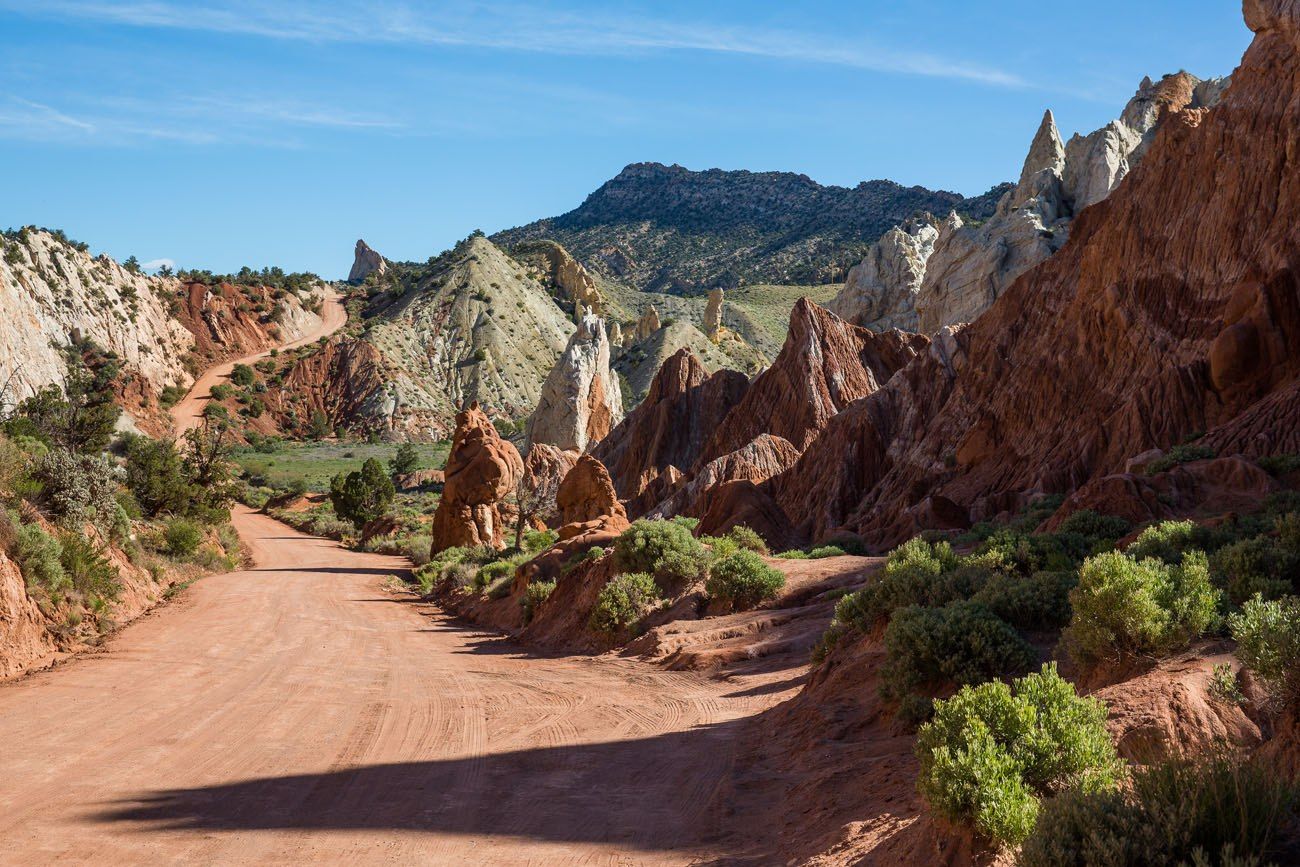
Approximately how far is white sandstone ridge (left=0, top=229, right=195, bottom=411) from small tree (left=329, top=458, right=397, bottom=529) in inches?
874

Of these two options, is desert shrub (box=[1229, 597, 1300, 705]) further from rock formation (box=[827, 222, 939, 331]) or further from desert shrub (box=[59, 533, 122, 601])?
rock formation (box=[827, 222, 939, 331])

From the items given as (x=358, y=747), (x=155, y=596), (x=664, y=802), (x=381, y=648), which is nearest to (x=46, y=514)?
(x=155, y=596)

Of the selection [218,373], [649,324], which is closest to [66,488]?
[218,373]

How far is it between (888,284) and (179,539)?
6638cm

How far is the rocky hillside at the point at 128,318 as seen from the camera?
6675cm

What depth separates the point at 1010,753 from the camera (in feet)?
18.3

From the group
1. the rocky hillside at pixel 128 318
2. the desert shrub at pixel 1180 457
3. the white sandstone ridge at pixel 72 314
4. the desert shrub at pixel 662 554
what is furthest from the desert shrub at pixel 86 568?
the white sandstone ridge at pixel 72 314

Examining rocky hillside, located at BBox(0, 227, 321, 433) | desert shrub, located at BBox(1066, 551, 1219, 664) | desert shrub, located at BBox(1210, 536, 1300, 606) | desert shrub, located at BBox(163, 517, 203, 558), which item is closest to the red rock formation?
desert shrub, located at BBox(163, 517, 203, 558)

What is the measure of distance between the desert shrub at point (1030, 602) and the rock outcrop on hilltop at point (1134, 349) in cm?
1419

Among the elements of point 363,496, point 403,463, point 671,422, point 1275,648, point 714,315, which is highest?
point 714,315

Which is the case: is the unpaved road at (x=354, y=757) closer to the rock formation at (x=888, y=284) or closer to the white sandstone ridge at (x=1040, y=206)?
the white sandstone ridge at (x=1040, y=206)

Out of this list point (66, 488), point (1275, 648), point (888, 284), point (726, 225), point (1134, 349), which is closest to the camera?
point (1275, 648)

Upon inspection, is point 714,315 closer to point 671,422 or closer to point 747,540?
point 671,422

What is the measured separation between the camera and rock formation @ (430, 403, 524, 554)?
38.6 meters
